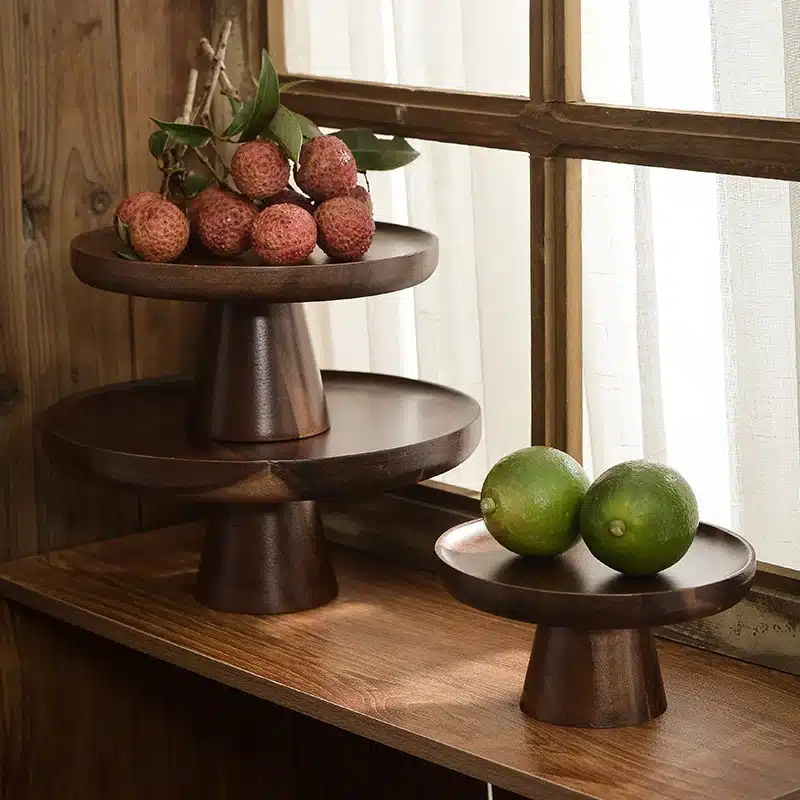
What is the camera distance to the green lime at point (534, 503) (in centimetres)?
123

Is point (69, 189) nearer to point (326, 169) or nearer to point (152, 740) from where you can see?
point (326, 169)

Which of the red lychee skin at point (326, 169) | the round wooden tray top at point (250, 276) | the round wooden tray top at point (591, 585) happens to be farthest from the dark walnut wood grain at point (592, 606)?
the red lychee skin at point (326, 169)

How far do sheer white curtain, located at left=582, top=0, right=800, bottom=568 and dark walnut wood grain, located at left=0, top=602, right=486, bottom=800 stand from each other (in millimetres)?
515

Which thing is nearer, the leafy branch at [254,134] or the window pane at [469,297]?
the leafy branch at [254,134]

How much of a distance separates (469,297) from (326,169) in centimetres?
28

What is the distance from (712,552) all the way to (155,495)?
514 mm

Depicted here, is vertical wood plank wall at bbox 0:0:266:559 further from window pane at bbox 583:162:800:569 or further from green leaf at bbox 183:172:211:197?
window pane at bbox 583:162:800:569

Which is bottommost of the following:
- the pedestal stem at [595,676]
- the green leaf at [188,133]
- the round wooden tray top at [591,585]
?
the pedestal stem at [595,676]

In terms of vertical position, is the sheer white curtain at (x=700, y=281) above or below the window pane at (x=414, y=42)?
below

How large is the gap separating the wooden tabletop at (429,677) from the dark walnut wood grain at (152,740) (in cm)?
12

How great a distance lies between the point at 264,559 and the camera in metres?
1.52

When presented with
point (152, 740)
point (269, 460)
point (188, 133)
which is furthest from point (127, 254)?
point (152, 740)

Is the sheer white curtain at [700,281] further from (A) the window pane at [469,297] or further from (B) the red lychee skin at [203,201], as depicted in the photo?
(B) the red lychee skin at [203,201]

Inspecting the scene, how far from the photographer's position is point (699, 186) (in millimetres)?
1392
